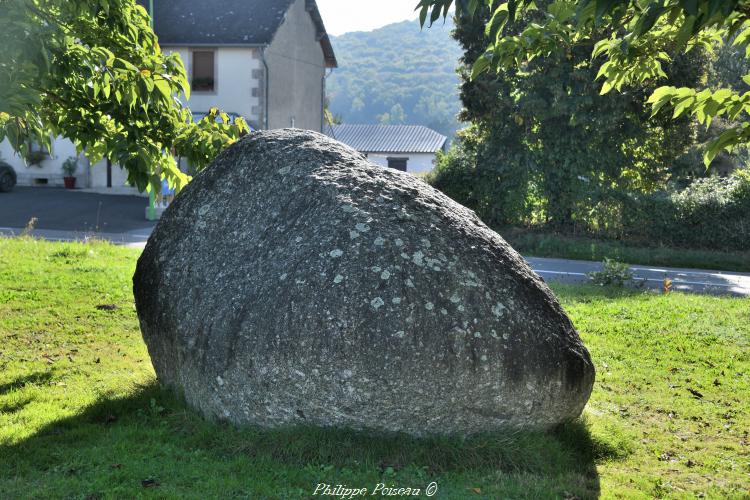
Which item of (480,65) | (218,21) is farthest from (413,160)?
(480,65)

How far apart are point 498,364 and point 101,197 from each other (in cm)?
3011

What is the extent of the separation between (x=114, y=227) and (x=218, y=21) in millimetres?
13168

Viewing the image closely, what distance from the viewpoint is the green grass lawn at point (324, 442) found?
439cm

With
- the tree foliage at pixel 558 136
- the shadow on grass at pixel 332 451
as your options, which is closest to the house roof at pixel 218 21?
the tree foliage at pixel 558 136

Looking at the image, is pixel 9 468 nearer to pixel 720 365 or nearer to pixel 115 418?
pixel 115 418

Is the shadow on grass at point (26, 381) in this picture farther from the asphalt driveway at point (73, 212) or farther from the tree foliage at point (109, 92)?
the asphalt driveway at point (73, 212)

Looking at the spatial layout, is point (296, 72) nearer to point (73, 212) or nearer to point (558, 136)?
point (73, 212)

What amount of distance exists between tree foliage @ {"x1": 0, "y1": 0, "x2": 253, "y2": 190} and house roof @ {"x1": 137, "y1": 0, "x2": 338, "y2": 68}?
23721mm

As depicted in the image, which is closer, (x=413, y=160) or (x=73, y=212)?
(x=73, y=212)

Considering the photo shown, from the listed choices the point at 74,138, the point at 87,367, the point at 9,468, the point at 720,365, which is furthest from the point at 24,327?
the point at 720,365

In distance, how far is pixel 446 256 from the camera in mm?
5008

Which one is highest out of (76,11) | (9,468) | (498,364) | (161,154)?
(76,11)

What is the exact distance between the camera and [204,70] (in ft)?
105

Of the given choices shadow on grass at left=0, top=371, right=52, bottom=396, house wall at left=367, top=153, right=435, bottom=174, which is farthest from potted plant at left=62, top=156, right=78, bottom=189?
shadow on grass at left=0, top=371, right=52, bottom=396
